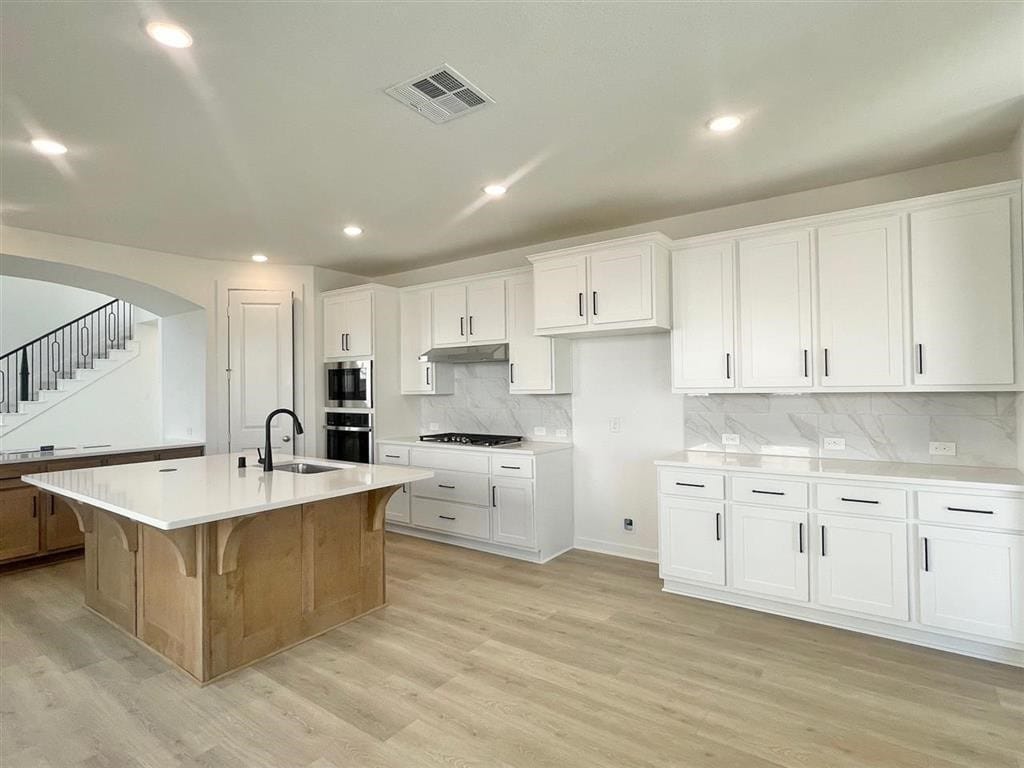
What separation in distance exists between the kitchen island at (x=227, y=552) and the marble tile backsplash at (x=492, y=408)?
193cm

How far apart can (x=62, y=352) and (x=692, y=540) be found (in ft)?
31.0

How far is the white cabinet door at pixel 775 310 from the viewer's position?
3402mm

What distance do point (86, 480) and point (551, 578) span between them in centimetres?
299

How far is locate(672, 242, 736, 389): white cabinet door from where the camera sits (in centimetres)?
368

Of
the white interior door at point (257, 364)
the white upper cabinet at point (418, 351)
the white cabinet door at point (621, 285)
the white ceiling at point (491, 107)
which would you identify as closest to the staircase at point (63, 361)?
the white interior door at point (257, 364)

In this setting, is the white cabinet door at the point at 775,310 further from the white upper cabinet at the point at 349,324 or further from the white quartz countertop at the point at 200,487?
the white upper cabinet at the point at 349,324

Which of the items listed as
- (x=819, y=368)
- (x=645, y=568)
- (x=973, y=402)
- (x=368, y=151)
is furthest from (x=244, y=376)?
(x=973, y=402)

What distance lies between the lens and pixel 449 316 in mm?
5203

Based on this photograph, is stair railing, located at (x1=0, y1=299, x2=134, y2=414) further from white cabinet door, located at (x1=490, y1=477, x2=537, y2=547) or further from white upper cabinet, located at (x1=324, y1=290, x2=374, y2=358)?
white cabinet door, located at (x1=490, y1=477, x2=537, y2=547)

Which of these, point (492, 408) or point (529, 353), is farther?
point (492, 408)

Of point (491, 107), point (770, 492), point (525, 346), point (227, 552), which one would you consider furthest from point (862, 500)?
point (227, 552)

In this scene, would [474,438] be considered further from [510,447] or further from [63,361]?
[63,361]

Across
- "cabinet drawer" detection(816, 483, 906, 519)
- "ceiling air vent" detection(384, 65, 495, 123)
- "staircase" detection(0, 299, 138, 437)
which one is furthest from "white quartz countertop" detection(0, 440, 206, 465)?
"cabinet drawer" detection(816, 483, 906, 519)

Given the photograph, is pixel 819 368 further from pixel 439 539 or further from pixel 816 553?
pixel 439 539
